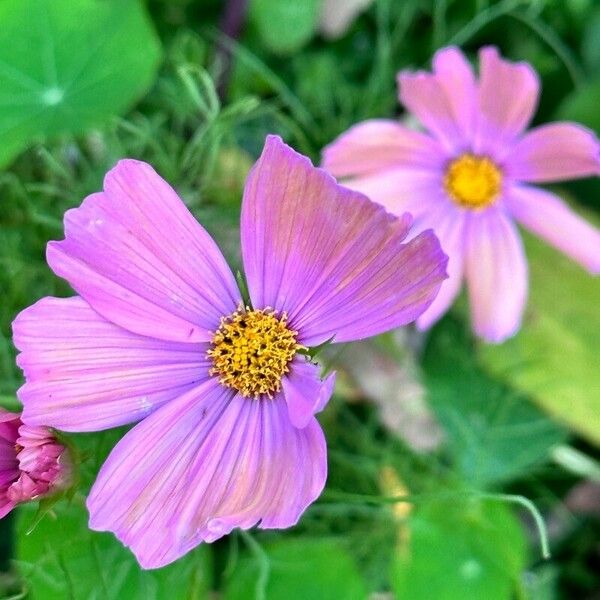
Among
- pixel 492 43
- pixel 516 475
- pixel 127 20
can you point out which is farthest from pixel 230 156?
pixel 516 475

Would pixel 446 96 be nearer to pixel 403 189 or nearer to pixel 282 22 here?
pixel 403 189

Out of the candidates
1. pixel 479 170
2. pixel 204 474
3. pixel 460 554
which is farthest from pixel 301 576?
pixel 479 170

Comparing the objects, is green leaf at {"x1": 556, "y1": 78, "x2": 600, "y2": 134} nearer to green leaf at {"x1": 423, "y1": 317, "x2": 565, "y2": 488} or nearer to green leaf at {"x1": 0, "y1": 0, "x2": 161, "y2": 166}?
green leaf at {"x1": 423, "y1": 317, "x2": 565, "y2": 488}

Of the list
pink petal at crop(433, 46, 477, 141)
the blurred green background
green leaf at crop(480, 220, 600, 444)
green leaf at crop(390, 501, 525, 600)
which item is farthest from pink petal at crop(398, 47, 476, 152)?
green leaf at crop(390, 501, 525, 600)

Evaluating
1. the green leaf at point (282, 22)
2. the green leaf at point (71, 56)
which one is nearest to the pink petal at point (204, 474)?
the green leaf at point (71, 56)

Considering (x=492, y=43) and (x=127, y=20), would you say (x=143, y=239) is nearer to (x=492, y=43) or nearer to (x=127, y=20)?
(x=127, y=20)
